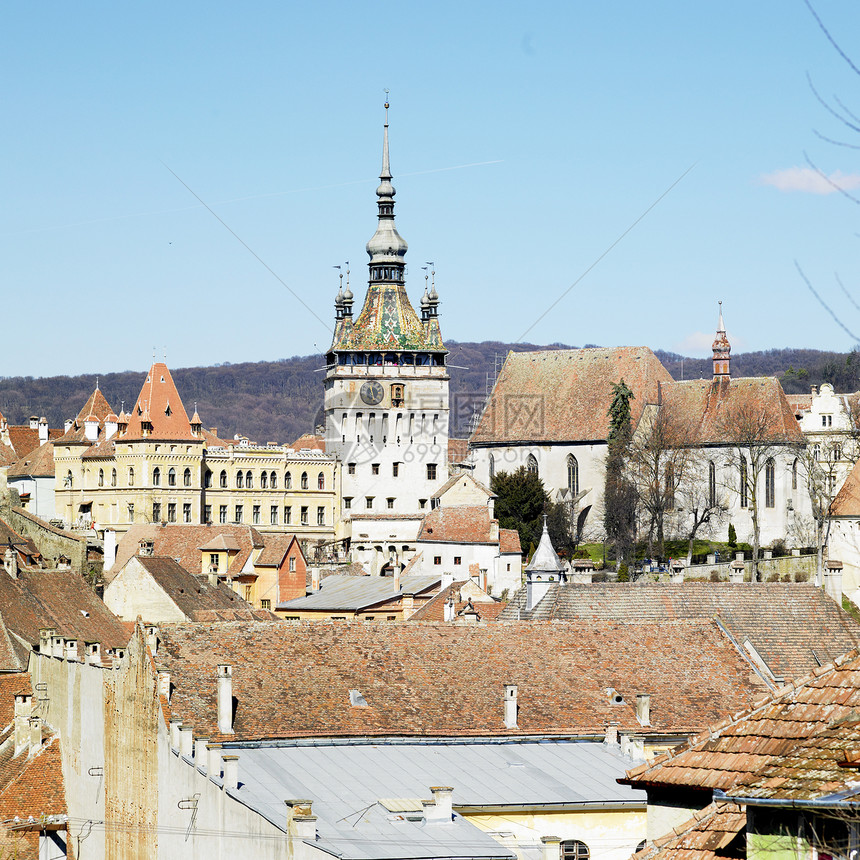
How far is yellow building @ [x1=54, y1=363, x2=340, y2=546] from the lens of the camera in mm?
125000

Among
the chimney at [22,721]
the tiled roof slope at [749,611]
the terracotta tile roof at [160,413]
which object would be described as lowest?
the chimney at [22,721]

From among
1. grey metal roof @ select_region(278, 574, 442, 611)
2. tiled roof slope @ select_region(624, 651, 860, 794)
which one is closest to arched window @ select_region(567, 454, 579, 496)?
grey metal roof @ select_region(278, 574, 442, 611)

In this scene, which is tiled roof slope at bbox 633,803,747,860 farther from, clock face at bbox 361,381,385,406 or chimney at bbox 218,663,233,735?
clock face at bbox 361,381,385,406

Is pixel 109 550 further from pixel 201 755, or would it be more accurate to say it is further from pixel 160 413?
pixel 201 755

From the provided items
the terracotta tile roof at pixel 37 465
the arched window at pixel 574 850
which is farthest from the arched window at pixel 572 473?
the arched window at pixel 574 850

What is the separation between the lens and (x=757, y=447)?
103 metres

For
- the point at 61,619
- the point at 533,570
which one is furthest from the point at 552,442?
the point at 61,619

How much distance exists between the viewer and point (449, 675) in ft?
117

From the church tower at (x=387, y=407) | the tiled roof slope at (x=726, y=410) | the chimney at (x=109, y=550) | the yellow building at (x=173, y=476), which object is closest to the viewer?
the chimney at (x=109, y=550)

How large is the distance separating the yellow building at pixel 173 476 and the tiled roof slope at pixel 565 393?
56.3 feet

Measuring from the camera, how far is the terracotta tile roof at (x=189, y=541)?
98.4 metres

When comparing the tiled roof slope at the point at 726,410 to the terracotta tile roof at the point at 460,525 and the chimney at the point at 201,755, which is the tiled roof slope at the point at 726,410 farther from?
the chimney at the point at 201,755

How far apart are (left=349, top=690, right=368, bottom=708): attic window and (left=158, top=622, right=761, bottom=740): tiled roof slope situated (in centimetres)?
10

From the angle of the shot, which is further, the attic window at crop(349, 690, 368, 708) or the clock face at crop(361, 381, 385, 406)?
the clock face at crop(361, 381, 385, 406)
